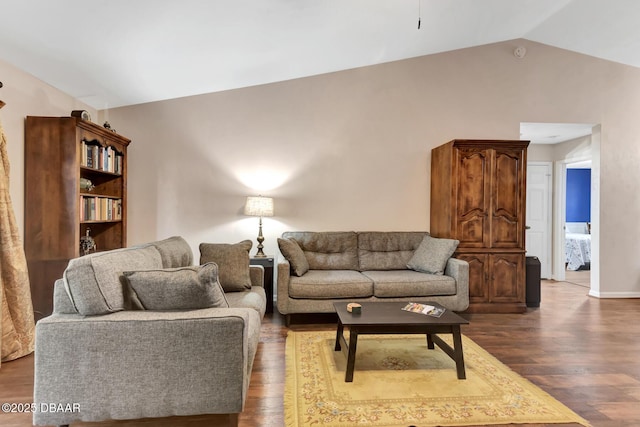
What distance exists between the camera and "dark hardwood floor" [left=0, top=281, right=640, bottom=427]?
194cm

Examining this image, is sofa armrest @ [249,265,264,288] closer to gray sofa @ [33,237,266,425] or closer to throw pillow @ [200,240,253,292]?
throw pillow @ [200,240,253,292]

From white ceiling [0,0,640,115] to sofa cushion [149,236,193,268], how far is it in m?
1.69

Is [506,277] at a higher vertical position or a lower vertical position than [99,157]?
lower

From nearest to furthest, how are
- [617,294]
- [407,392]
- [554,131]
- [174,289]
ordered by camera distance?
[174,289] < [407,392] < [617,294] < [554,131]

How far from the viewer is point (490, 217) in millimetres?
3961

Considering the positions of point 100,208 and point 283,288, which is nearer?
point 283,288

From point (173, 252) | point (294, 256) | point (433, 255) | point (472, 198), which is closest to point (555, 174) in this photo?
point (472, 198)

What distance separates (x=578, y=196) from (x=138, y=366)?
32.2ft

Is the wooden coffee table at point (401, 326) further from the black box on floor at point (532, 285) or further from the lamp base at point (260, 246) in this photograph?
the black box on floor at point (532, 285)

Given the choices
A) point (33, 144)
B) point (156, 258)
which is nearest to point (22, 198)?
point (33, 144)

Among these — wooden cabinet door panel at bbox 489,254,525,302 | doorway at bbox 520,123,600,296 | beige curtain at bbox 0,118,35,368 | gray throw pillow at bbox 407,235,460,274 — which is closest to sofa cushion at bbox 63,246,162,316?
beige curtain at bbox 0,118,35,368

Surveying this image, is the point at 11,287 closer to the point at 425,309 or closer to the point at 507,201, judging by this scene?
the point at 425,309

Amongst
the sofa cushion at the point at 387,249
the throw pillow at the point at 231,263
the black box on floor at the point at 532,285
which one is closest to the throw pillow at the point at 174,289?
the throw pillow at the point at 231,263

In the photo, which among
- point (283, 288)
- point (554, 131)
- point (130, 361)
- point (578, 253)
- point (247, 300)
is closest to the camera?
point (130, 361)
